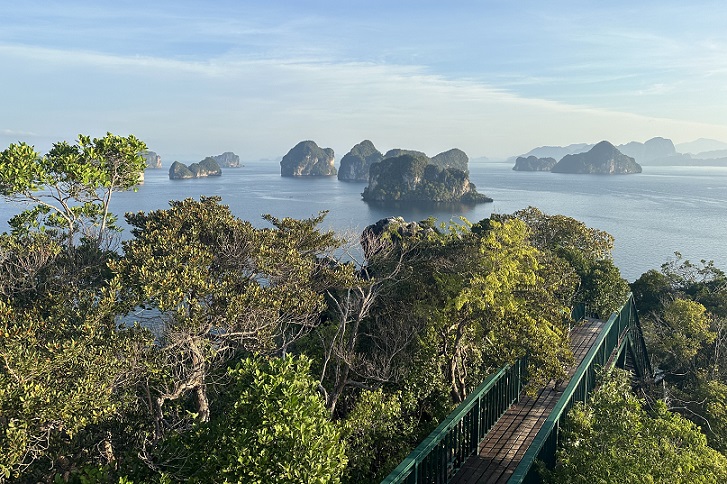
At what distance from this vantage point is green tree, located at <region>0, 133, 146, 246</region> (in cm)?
1349

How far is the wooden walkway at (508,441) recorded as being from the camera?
961 cm

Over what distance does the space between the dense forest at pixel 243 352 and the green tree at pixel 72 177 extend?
6cm

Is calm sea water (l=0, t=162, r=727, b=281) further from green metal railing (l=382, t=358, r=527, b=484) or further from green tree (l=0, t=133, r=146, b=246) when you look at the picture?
green metal railing (l=382, t=358, r=527, b=484)

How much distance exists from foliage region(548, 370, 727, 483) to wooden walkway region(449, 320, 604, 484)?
63.1 inches

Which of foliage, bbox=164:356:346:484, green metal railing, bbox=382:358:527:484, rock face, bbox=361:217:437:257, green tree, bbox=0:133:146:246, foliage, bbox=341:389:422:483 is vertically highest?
green tree, bbox=0:133:146:246

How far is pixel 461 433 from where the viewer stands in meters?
9.52

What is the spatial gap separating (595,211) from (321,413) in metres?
106

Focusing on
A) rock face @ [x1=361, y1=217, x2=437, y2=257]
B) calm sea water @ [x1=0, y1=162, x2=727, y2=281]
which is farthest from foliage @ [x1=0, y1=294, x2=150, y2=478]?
calm sea water @ [x1=0, y1=162, x2=727, y2=281]

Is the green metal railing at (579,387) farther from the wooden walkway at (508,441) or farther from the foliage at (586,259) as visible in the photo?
the foliage at (586,259)

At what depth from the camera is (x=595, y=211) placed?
101 m

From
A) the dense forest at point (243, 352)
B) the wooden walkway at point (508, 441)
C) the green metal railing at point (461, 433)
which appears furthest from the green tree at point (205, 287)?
the wooden walkway at point (508, 441)

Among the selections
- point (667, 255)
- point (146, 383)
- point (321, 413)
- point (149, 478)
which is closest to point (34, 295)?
point (146, 383)

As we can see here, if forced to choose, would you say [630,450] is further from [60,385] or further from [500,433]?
[60,385]

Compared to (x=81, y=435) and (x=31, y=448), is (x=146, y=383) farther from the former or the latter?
(x=31, y=448)
